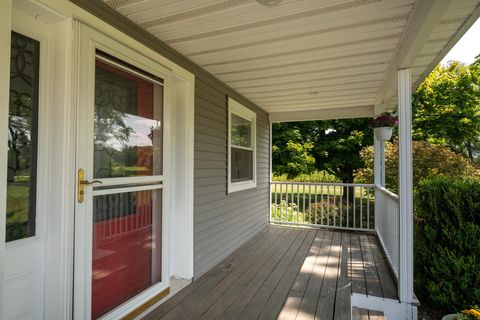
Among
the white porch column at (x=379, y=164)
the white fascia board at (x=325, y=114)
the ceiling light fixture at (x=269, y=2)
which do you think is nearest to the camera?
the ceiling light fixture at (x=269, y=2)

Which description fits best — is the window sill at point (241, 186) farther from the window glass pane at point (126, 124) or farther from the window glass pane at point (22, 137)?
the window glass pane at point (22, 137)

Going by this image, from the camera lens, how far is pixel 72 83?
166cm

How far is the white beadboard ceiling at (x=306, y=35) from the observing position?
189 cm

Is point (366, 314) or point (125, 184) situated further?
point (366, 314)

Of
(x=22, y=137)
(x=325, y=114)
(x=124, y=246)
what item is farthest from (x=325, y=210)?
(x=22, y=137)

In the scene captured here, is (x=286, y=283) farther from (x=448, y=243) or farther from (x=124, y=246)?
(x=124, y=246)

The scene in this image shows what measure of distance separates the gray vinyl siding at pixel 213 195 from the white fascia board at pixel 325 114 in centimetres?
150

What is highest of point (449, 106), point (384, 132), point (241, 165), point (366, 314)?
point (449, 106)

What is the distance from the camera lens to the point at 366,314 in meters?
2.44

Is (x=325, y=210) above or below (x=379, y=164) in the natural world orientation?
below

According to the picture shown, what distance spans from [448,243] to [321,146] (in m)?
7.53

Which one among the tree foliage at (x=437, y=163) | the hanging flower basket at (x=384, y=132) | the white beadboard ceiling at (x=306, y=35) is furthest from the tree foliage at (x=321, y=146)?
the white beadboard ceiling at (x=306, y=35)

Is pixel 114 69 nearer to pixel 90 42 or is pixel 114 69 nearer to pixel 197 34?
pixel 90 42

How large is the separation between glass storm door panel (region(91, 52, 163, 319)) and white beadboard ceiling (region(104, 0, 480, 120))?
54cm
